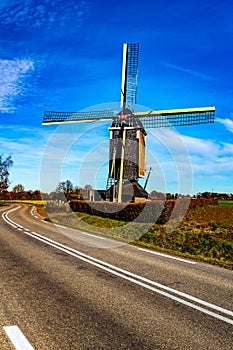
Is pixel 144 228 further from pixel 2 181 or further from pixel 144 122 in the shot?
pixel 2 181

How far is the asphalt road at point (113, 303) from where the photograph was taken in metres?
4.69

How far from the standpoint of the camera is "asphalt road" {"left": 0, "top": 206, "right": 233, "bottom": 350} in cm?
469

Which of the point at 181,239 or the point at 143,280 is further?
the point at 181,239

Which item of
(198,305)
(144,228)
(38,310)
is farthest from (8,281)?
(144,228)

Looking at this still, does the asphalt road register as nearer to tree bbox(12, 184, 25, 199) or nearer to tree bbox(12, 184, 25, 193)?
tree bbox(12, 184, 25, 199)

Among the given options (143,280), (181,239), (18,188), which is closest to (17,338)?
(143,280)

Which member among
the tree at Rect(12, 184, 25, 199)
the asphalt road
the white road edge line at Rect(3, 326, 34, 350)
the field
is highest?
the tree at Rect(12, 184, 25, 199)

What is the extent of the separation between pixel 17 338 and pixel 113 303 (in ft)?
6.82

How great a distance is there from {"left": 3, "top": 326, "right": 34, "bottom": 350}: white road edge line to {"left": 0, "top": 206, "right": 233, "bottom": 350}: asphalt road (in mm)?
12

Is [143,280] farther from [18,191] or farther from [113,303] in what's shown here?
[18,191]

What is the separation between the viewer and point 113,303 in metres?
6.32

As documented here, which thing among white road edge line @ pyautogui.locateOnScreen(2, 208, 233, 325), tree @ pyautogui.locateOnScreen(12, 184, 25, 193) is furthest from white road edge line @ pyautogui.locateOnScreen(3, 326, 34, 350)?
tree @ pyautogui.locateOnScreen(12, 184, 25, 193)

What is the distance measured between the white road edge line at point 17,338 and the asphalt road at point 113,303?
12mm

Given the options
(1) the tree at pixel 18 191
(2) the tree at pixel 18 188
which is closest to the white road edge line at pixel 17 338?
(1) the tree at pixel 18 191
